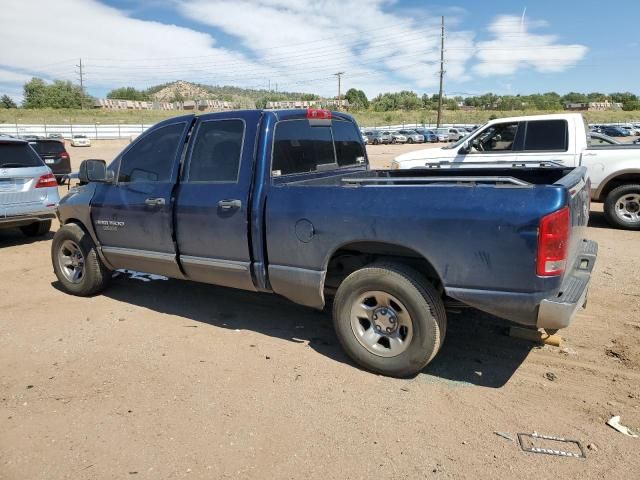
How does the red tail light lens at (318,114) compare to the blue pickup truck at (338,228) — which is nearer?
the blue pickup truck at (338,228)

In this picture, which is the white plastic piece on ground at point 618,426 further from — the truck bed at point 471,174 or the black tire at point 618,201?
the black tire at point 618,201

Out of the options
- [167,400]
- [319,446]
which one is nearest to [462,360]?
[319,446]

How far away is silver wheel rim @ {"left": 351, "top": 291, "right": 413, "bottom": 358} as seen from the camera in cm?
357

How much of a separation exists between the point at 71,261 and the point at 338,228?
146 inches

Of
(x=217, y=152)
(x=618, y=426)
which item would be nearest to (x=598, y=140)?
(x=618, y=426)

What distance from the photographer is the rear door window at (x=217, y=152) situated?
4.27 meters

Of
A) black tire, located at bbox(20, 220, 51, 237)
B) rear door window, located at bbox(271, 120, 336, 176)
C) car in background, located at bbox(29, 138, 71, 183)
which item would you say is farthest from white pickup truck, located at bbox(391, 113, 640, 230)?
car in background, located at bbox(29, 138, 71, 183)

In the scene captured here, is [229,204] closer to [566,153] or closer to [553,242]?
[553,242]

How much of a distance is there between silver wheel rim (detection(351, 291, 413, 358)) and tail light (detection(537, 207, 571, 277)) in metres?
0.98

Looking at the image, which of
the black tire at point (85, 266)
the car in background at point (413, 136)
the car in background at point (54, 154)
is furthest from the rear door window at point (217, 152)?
the car in background at point (413, 136)

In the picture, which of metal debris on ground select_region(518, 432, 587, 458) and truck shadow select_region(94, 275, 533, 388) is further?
truck shadow select_region(94, 275, 533, 388)

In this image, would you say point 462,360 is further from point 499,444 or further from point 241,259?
point 241,259

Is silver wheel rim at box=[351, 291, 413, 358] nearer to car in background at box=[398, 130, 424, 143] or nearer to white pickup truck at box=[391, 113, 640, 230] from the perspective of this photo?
white pickup truck at box=[391, 113, 640, 230]

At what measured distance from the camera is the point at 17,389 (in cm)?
364
